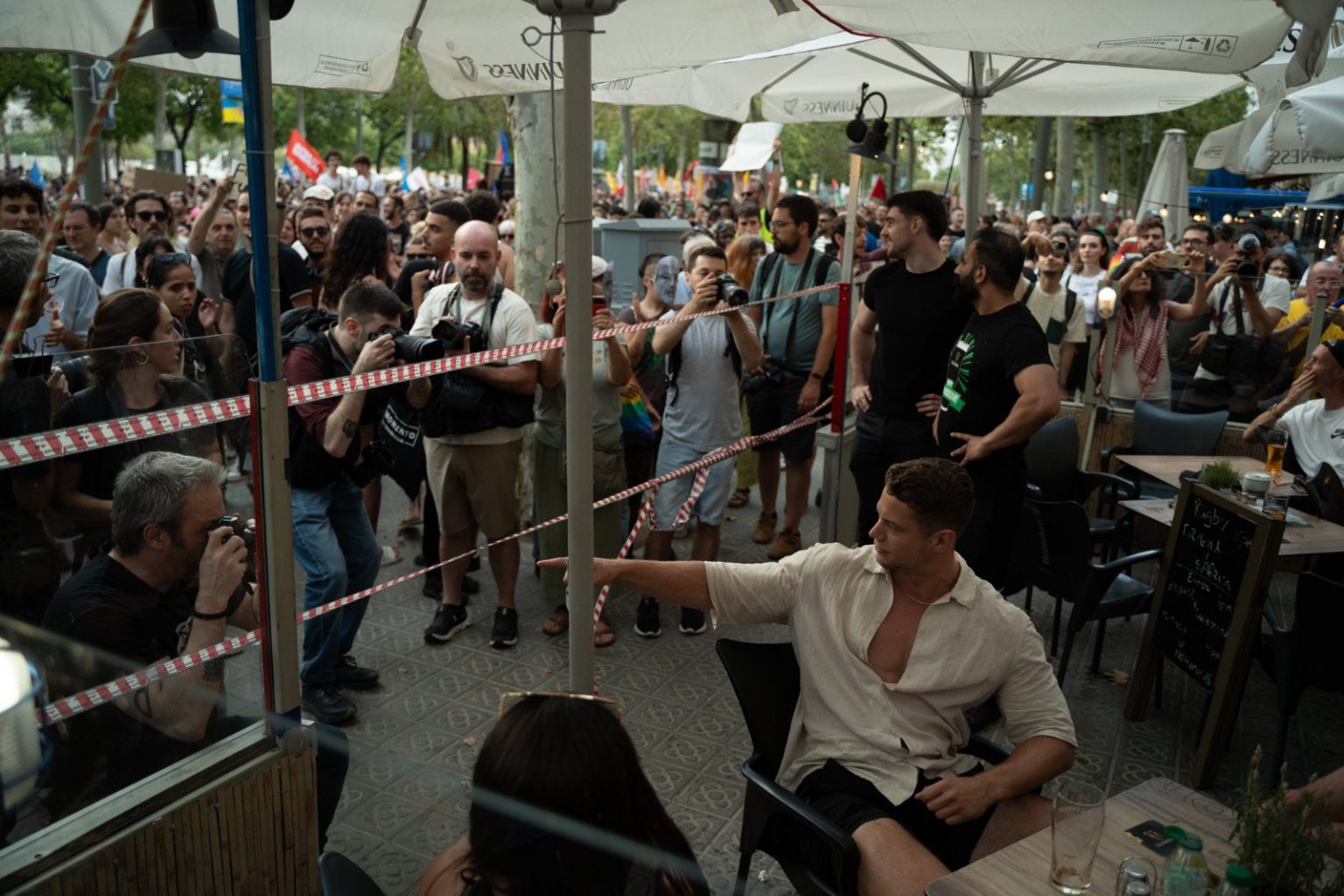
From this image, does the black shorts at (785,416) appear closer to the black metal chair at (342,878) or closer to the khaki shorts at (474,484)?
the khaki shorts at (474,484)

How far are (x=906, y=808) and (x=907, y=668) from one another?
0.38 m

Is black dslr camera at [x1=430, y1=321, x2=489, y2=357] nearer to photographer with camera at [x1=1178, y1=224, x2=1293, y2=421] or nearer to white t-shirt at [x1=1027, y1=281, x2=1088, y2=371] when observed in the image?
photographer with camera at [x1=1178, y1=224, x2=1293, y2=421]

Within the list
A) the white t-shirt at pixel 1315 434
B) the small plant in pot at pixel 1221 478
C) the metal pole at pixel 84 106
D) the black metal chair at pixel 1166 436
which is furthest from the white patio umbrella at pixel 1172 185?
the metal pole at pixel 84 106

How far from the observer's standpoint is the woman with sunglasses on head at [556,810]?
1.83 meters

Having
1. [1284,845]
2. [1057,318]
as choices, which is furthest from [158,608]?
[1057,318]

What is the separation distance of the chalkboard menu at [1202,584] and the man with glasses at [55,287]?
5.21 metres

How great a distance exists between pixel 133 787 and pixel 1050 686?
2.40m

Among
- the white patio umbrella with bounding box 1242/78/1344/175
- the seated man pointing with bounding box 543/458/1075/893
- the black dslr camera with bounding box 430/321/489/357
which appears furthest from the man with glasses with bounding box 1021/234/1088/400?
the seated man pointing with bounding box 543/458/1075/893

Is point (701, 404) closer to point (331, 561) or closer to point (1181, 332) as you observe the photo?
point (331, 561)

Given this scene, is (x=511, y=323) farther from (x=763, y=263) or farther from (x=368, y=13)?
(x=763, y=263)

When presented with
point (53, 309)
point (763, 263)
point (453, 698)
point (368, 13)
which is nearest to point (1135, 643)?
point (763, 263)

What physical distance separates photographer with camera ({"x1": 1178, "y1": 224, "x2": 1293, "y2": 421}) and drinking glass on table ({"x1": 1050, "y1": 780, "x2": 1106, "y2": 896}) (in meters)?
6.29

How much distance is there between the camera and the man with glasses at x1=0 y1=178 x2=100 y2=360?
5.37 meters

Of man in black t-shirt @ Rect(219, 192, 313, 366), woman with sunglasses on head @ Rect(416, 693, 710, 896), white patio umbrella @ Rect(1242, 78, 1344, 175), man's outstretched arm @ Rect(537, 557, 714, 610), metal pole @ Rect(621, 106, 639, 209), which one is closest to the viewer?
woman with sunglasses on head @ Rect(416, 693, 710, 896)
